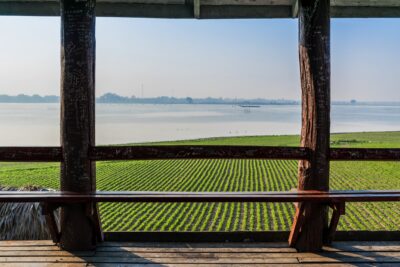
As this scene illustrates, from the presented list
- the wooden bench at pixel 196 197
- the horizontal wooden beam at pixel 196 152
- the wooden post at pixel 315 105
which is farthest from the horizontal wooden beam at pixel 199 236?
the horizontal wooden beam at pixel 196 152

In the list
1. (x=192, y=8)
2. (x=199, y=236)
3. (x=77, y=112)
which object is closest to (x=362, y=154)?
(x=199, y=236)

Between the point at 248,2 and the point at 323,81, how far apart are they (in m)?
1.56

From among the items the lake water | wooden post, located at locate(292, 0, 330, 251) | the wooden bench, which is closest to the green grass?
wooden post, located at locate(292, 0, 330, 251)

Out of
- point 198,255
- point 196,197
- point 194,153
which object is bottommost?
point 198,255

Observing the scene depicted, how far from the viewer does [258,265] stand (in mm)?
3533

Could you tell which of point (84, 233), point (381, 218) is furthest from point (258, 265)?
point (381, 218)

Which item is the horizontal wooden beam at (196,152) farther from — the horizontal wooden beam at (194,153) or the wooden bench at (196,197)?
the wooden bench at (196,197)

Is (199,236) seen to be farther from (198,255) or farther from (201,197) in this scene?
(201,197)

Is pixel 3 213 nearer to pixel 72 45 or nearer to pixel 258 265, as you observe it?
pixel 72 45

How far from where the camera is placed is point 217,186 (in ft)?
42.2

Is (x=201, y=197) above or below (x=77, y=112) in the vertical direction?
below

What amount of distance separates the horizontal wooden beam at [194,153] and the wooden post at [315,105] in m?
0.13

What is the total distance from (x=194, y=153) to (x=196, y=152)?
0.02m

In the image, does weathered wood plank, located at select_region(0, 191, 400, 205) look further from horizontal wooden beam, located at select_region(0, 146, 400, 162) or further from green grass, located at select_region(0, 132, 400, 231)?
green grass, located at select_region(0, 132, 400, 231)
